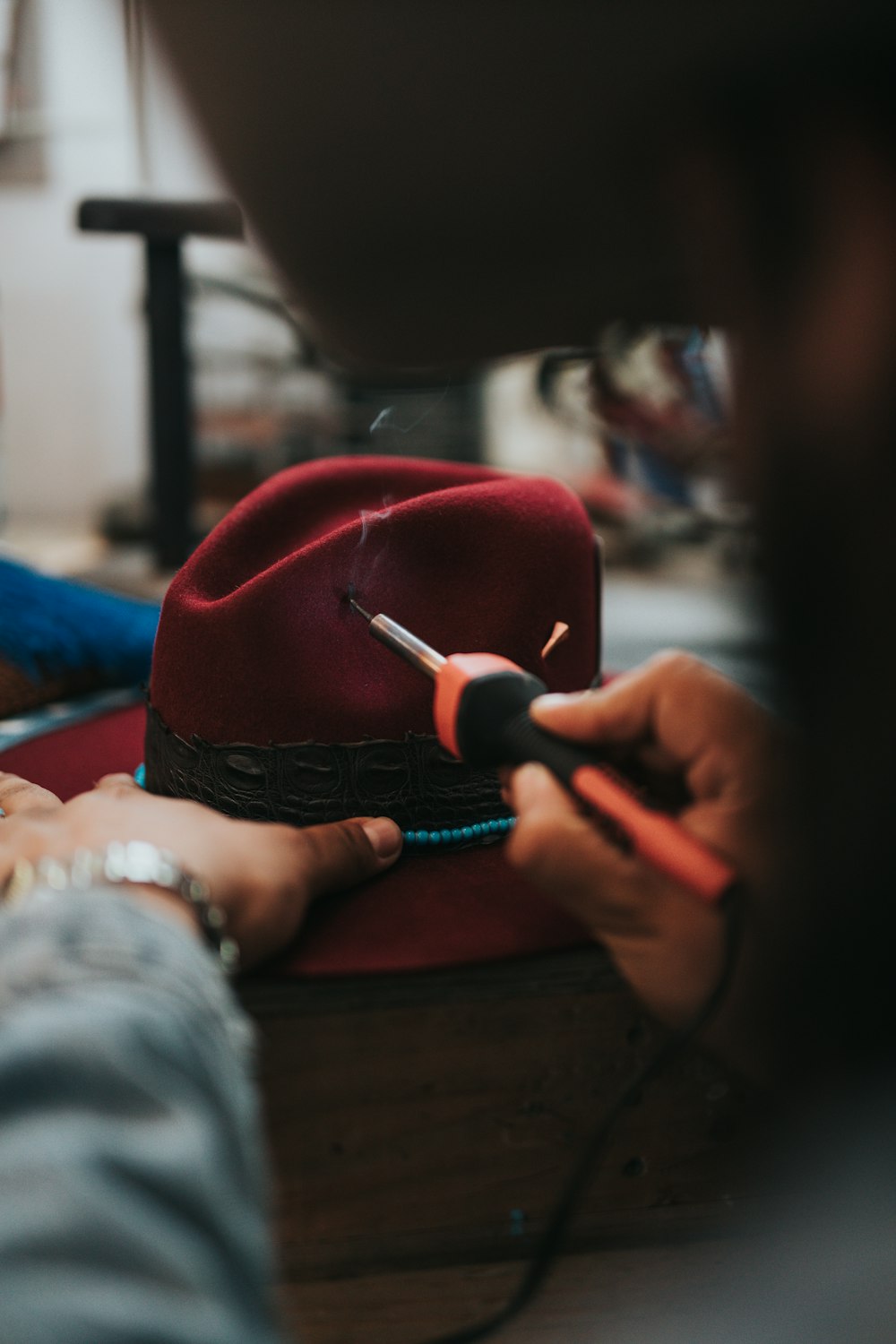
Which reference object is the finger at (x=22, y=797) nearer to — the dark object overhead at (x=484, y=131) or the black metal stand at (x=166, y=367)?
the dark object overhead at (x=484, y=131)

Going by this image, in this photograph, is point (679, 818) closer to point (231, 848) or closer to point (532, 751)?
point (532, 751)

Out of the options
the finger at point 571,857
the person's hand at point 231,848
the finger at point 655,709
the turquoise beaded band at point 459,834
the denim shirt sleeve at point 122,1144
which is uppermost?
the finger at point 655,709

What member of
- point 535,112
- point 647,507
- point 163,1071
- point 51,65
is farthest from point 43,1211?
point 647,507

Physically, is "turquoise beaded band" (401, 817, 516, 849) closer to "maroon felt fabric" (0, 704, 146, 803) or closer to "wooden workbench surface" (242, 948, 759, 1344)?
"wooden workbench surface" (242, 948, 759, 1344)

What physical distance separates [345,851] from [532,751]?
171 millimetres

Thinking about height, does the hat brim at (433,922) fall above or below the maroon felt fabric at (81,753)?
above

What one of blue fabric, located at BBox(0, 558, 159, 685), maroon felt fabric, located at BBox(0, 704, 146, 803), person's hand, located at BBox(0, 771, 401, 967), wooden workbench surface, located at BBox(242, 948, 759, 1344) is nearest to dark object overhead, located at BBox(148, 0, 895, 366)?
person's hand, located at BBox(0, 771, 401, 967)

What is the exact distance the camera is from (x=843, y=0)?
25 cm

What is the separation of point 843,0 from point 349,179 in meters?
0.14

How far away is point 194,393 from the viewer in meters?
1.55

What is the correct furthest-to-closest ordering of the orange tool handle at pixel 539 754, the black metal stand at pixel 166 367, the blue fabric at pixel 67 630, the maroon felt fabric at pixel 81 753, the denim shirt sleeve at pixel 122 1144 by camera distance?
the black metal stand at pixel 166 367 → the blue fabric at pixel 67 630 → the maroon felt fabric at pixel 81 753 → the orange tool handle at pixel 539 754 → the denim shirt sleeve at pixel 122 1144

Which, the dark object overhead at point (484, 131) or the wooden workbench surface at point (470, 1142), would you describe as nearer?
the dark object overhead at point (484, 131)

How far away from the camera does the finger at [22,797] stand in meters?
0.58

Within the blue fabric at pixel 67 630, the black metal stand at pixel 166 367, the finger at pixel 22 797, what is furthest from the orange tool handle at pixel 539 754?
the black metal stand at pixel 166 367
